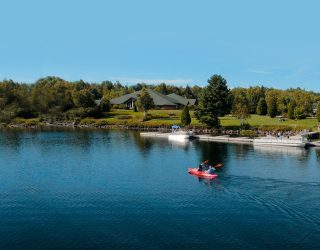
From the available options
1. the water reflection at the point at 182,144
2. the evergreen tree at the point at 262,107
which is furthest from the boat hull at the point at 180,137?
the evergreen tree at the point at 262,107

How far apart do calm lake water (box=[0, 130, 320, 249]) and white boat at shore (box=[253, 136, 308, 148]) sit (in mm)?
11313

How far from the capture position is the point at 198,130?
120812 mm

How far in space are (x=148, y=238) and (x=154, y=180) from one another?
71.2 feet

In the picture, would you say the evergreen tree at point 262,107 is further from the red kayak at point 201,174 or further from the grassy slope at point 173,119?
the red kayak at point 201,174

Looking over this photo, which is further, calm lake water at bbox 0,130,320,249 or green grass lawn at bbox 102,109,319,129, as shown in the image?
green grass lawn at bbox 102,109,319,129

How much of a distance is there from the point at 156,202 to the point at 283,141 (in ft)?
177

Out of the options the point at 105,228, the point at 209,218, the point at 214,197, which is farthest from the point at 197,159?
the point at 105,228

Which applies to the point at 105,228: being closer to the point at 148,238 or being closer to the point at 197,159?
the point at 148,238

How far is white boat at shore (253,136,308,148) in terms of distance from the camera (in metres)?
88.6

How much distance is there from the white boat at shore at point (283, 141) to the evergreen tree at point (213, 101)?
2146 centimetres

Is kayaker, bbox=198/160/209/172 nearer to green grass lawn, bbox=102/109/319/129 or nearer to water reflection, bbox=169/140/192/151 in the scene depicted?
water reflection, bbox=169/140/192/151

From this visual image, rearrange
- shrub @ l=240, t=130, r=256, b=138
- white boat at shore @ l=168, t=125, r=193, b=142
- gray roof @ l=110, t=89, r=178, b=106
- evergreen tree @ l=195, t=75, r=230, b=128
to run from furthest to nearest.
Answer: gray roof @ l=110, t=89, r=178, b=106 → evergreen tree @ l=195, t=75, r=230, b=128 → shrub @ l=240, t=130, r=256, b=138 → white boat at shore @ l=168, t=125, r=193, b=142

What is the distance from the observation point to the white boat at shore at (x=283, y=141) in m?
88.6

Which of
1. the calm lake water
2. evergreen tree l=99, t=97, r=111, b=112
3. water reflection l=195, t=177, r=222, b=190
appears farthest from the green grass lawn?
water reflection l=195, t=177, r=222, b=190
